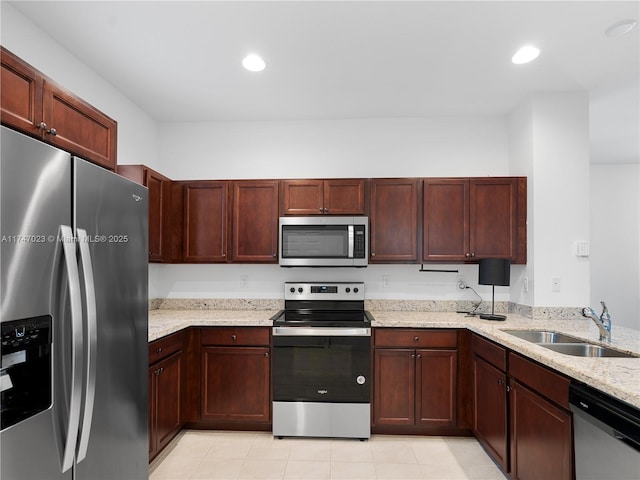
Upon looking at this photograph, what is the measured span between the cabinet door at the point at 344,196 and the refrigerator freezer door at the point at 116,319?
162 cm

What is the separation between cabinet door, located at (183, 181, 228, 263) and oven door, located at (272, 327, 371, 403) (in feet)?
3.33

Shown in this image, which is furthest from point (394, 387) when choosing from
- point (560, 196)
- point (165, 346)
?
point (560, 196)

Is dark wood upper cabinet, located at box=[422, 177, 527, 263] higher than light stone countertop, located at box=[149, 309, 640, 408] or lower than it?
higher

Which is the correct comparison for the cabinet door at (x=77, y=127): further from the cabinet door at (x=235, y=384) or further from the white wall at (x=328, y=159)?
the cabinet door at (x=235, y=384)

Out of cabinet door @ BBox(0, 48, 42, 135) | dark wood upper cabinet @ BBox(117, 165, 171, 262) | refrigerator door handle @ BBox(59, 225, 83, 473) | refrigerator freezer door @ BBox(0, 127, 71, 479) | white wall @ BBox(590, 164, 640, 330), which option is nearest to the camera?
refrigerator freezer door @ BBox(0, 127, 71, 479)

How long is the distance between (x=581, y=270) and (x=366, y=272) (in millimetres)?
1741

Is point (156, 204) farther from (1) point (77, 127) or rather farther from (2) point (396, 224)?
(2) point (396, 224)

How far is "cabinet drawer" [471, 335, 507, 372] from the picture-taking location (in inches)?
85.4

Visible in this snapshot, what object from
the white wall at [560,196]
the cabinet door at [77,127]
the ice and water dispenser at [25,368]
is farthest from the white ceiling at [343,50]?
the ice and water dispenser at [25,368]

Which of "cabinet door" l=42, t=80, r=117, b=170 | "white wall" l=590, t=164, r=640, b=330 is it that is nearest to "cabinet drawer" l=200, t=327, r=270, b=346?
"cabinet door" l=42, t=80, r=117, b=170

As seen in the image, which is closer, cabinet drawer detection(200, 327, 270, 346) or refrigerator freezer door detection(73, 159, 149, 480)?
refrigerator freezer door detection(73, 159, 149, 480)

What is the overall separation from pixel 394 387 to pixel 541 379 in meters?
1.18

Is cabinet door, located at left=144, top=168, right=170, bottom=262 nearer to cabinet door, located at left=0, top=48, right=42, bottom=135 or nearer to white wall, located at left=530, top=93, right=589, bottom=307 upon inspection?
cabinet door, located at left=0, top=48, right=42, bottom=135

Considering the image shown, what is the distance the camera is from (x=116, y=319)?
58.9 inches
